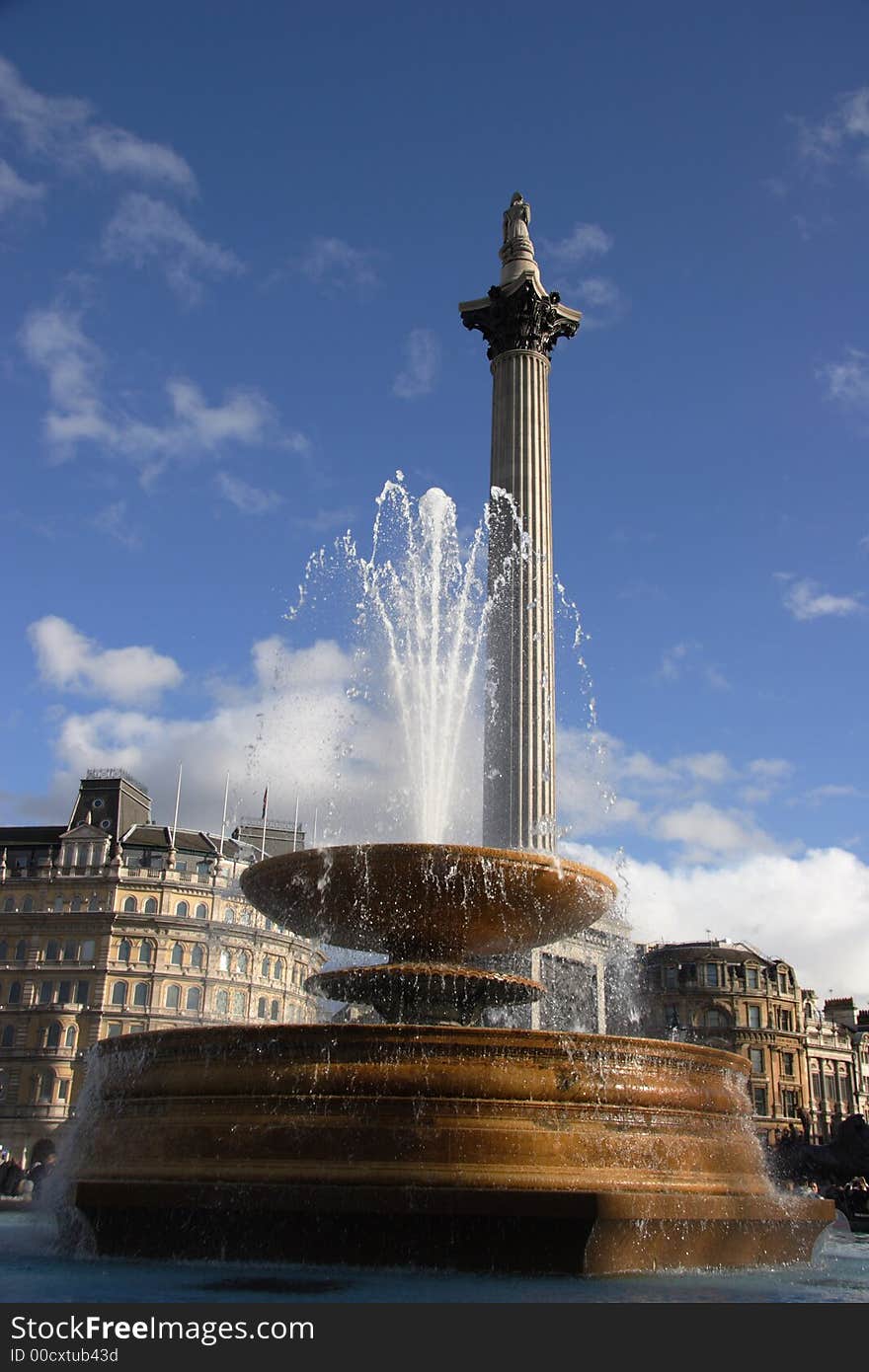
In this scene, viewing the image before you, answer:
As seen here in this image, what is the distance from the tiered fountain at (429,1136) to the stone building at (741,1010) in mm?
53403

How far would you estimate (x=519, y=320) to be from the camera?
31.9 metres

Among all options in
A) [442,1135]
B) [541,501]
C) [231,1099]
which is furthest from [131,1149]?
[541,501]

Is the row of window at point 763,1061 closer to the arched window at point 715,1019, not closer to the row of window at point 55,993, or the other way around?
the arched window at point 715,1019

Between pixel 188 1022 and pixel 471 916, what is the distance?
4449cm

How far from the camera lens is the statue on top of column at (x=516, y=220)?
3441 cm

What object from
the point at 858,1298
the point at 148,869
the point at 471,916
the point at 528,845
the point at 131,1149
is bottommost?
the point at 858,1298

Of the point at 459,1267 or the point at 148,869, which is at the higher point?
the point at 148,869

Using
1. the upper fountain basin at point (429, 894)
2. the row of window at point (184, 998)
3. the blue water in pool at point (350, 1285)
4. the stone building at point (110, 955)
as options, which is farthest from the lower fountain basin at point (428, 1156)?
the row of window at point (184, 998)

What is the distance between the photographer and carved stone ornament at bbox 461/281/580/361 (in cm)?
3189

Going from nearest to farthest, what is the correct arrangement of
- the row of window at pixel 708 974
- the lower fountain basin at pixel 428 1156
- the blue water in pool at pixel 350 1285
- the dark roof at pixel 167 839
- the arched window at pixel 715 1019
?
1. the blue water in pool at pixel 350 1285
2. the lower fountain basin at pixel 428 1156
3. the dark roof at pixel 167 839
4. the arched window at pixel 715 1019
5. the row of window at pixel 708 974

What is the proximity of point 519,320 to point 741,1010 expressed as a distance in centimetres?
4568

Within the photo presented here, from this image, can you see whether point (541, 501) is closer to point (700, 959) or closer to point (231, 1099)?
point (231, 1099)

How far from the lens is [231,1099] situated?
10.5 m

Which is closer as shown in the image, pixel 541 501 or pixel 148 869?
pixel 541 501
